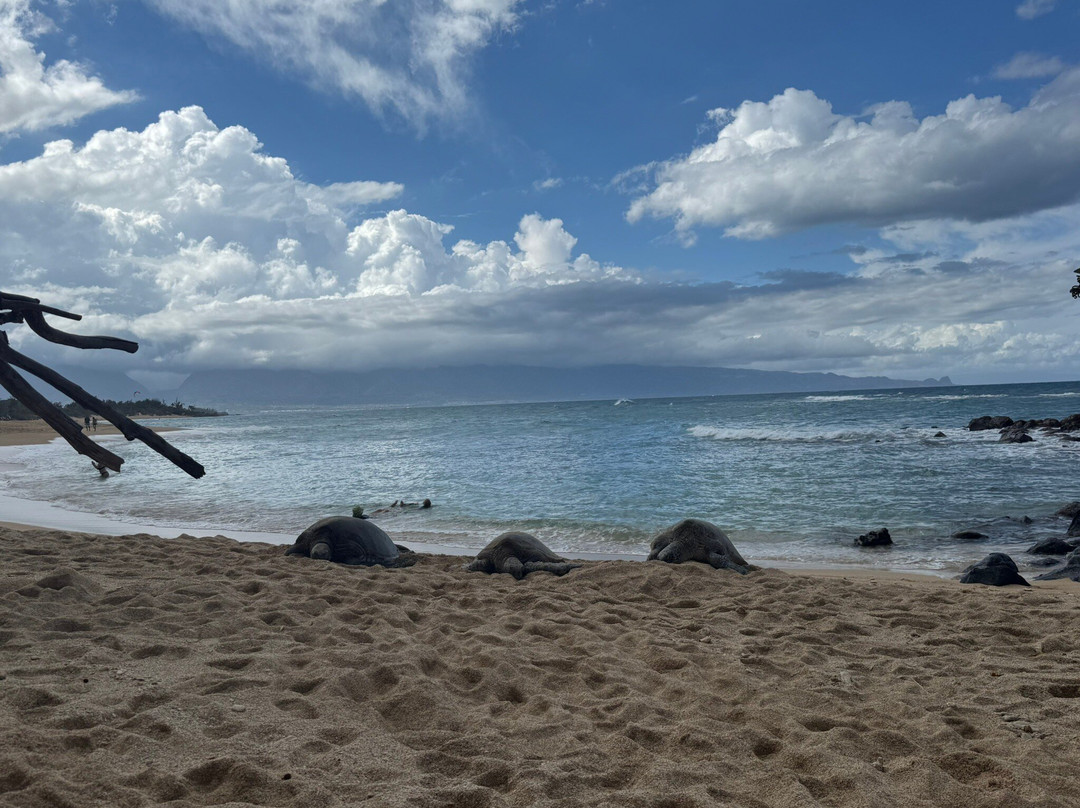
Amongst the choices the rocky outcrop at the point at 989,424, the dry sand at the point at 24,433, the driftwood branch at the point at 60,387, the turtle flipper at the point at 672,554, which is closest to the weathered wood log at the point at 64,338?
the driftwood branch at the point at 60,387

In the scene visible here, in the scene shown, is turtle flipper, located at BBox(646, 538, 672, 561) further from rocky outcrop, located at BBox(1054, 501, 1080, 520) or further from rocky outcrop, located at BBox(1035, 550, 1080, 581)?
rocky outcrop, located at BBox(1054, 501, 1080, 520)

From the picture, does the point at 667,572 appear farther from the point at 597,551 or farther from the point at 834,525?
the point at 834,525

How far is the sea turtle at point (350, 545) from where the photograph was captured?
25.7 feet

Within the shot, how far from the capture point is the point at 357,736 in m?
3.14

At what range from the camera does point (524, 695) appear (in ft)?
12.3

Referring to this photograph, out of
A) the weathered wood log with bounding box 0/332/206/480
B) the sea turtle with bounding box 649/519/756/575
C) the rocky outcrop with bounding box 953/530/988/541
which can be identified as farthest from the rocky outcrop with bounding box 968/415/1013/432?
the weathered wood log with bounding box 0/332/206/480

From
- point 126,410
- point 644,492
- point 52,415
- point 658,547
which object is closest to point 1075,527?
point 658,547

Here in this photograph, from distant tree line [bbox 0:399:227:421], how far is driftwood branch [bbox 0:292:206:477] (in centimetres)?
2485

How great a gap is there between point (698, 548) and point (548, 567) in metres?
1.80

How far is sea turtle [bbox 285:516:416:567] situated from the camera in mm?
7824

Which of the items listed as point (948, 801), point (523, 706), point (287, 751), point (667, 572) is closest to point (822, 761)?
point (948, 801)

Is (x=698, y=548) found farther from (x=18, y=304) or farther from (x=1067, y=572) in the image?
(x=18, y=304)

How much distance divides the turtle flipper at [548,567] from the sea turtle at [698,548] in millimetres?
1126

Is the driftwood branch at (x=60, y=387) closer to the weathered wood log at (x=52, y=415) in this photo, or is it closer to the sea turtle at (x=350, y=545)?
the weathered wood log at (x=52, y=415)
